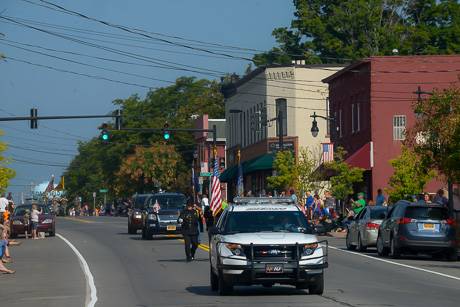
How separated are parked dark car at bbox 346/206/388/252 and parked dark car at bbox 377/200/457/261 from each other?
2.53 metres

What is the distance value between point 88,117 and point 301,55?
40701 millimetres

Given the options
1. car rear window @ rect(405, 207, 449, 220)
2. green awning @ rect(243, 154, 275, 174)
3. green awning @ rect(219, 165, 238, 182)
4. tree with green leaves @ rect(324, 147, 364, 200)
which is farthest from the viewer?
green awning @ rect(219, 165, 238, 182)

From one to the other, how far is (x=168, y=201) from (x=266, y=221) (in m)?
26.8

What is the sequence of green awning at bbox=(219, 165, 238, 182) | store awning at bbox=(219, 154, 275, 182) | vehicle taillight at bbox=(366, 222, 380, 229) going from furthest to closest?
green awning at bbox=(219, 165, 238, 182)
store awning at bbox=(219, 154, 275, 182)
vehicle taillight at bbox=(366, 222, 380, 229)

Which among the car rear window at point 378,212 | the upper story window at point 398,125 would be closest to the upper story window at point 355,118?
the upper story window at point 398,125

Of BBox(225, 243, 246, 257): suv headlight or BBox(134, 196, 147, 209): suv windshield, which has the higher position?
BBox(134, 196, 147, 209): suv windshield

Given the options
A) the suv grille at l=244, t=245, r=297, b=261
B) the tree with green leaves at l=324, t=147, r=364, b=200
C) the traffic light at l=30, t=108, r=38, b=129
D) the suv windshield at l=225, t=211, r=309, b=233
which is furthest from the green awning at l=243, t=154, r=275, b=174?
the suv grille at l=244, t=245, r=297, b=261

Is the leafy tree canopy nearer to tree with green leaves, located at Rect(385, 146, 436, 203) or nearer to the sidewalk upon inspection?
tree with green leaves, located at Rect(385, 146, 436, 203)

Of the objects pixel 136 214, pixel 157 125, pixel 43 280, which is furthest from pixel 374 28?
pixel 43 280

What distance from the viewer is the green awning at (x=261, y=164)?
75125mm

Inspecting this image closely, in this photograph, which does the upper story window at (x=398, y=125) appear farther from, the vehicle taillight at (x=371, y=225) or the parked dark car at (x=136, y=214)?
the vehicle taillight at (x=371, y=225)

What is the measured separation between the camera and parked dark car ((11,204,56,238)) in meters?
52.0

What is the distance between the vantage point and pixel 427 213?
3203cm

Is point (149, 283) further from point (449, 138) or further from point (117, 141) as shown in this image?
point (117, 141)
